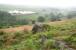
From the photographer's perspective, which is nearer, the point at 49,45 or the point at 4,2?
the point at 49,45

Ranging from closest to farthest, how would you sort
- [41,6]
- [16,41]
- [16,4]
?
[16,41] < [41,6] < [16,4]

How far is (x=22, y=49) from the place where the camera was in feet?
52.2

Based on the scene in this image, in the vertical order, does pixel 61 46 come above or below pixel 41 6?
above

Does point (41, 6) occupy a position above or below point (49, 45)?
below

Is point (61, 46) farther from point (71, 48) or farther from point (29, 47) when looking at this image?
point (29, 47)

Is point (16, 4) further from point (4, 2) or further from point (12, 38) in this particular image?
point (12, 38)

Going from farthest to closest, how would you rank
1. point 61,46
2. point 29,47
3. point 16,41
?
1. point 16,41
2. point 29,47
3. point 61,46

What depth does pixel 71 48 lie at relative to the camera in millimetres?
15258

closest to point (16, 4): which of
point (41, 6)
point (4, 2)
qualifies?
point (4, 2)

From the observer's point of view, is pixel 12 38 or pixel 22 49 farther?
pixel 12 38

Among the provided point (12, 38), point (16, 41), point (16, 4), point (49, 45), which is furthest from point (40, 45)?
point (16, 4)

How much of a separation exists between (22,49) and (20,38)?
4.99m

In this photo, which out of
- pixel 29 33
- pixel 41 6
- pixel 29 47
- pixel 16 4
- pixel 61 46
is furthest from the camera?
pixel 16 4

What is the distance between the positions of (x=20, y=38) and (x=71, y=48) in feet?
22.4
